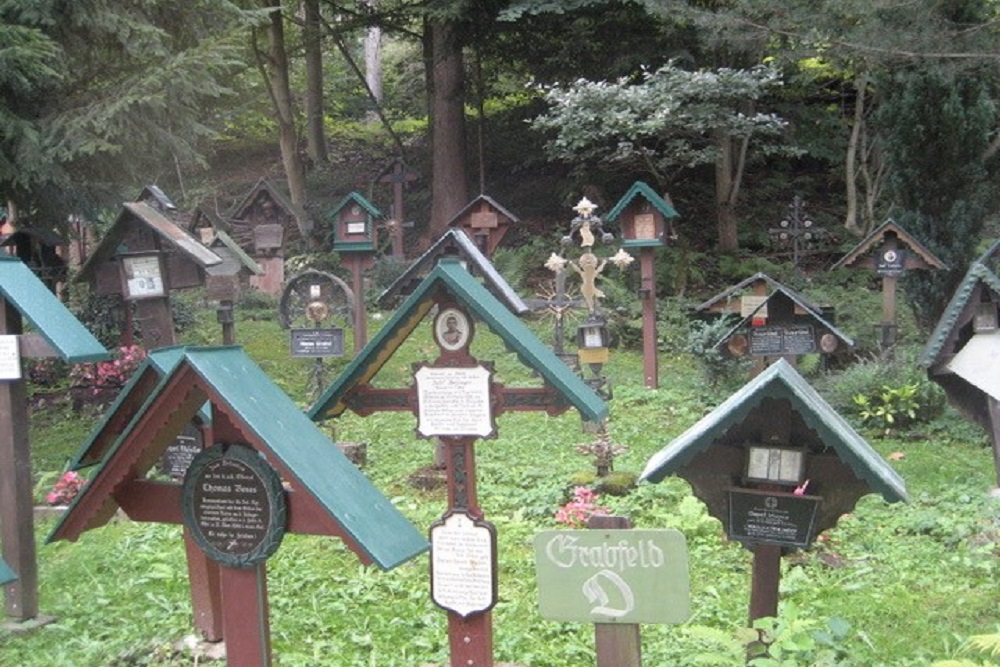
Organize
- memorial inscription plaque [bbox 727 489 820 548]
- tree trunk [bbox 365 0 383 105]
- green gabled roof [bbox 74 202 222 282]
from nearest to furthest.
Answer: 1. memorial inscription plaque [bbox 727 489 820 548]
2. green gabled roof [bbox 74 202 222 282]
3. tree trunk [bbox 365 0 383 105]

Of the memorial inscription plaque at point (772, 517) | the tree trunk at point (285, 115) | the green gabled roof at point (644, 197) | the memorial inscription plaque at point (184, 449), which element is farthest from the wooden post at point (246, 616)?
the tree trunk at point (285, 115)

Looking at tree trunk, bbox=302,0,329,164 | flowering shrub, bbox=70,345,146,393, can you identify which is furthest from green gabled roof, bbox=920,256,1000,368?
tree trunk, bbox=302,0,329,164

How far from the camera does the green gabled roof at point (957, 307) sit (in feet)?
20.5

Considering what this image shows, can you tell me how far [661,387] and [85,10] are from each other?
7.81 metres

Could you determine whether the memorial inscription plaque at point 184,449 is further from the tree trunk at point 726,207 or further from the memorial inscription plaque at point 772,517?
the tree trunk at point 726,207

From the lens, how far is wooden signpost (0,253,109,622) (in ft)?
18.4

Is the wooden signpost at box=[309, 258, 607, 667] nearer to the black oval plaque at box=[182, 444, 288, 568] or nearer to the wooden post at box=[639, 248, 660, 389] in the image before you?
the black oval plaque at box=[182, 444, 288, 568]

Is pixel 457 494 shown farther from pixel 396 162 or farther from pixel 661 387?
pixel 396 162

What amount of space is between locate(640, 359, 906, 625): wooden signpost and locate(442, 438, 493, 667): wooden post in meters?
1.04

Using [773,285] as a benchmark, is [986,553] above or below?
below

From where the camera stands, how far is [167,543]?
7.18 m

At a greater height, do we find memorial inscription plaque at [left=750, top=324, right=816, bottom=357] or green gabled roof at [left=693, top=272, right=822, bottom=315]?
green gabled roof at [left=693, top=272, right=822, bottom=315]

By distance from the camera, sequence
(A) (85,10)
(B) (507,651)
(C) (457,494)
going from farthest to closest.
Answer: (A) (85,10)
(B) (507,651)
(C) (457,494)

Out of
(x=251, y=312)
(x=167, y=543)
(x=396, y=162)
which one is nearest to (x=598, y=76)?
(x=396, y=162)
